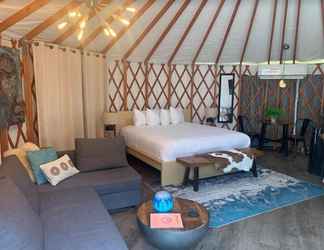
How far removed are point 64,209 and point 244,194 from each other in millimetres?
2341

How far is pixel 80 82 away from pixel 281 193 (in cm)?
365

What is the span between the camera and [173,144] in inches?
151

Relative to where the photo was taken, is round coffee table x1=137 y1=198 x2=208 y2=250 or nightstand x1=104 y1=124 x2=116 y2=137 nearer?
round coffee table x1=137 y1=198 x2=208 y2=250

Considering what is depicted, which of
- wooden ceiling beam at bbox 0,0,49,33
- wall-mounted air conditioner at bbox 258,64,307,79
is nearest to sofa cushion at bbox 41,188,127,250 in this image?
wooden ceiling beam at bbox 0,0,49,33

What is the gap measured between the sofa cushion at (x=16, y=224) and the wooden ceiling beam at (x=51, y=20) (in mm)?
2240

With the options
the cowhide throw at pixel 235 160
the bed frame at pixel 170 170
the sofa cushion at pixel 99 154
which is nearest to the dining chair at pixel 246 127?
the cowhide throw at pixel 235 160

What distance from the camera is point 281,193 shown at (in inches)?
142

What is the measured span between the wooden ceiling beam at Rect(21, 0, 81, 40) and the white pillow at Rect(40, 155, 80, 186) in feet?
5.74

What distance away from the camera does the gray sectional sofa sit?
154 cm

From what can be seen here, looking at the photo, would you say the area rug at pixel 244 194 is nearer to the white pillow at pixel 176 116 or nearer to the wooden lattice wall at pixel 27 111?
the white pillow at pixel 176 116

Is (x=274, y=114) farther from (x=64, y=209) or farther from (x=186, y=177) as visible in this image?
(x=64, y=209)

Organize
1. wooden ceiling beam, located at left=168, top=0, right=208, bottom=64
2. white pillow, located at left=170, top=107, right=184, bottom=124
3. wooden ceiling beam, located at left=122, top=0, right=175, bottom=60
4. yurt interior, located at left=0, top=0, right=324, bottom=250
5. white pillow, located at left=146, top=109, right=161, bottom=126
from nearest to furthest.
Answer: yurt interior, located at left=0, top=0, right=324, bottom=250 → wooden ceiling beam, located at left=122, top=0, right=175, bottom=60 → wooden ceiling beam, located at left=168, top=0, right=208, bottom=64 → white pillow, located at left=146, top=109, right=161, bottom=126 → white pillow, located at left=170, top=107, right=184, bottom=124

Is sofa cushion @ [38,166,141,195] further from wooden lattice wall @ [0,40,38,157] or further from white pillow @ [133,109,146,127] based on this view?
white pillow @ [133,109,146,127]

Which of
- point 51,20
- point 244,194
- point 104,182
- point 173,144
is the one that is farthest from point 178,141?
point 51,20
